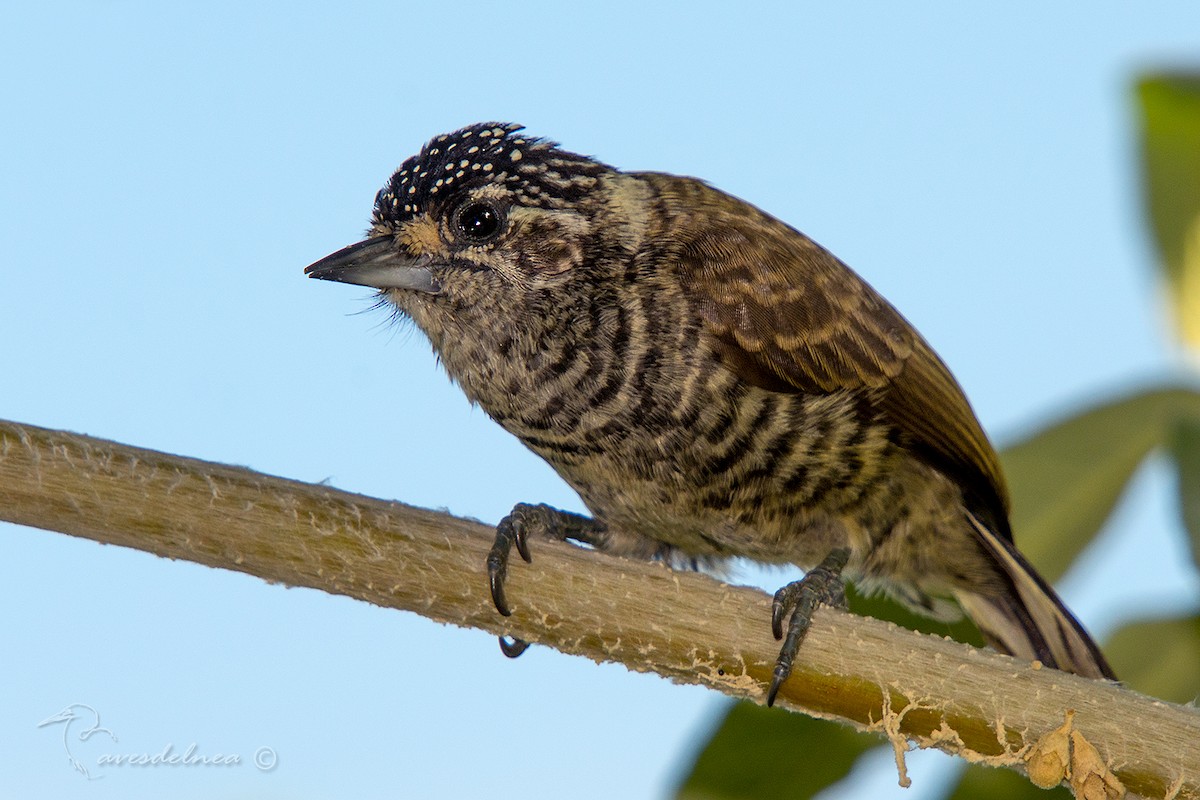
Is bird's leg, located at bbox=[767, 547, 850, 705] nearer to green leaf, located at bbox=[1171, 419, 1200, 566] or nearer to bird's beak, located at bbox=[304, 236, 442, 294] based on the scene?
green leaf, located at bbox=[1171, 419, 1200, 566]

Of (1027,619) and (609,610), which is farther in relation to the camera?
(1027,619)

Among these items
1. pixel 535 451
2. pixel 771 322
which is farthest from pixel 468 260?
pixel 771 322

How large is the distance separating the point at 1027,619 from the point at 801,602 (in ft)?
3.36

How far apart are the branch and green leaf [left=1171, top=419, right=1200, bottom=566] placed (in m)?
0.27

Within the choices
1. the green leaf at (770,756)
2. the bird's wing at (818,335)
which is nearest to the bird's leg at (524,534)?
the green leaf at (770,756)

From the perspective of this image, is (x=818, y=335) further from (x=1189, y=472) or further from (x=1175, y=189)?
(x=1189, y=472)

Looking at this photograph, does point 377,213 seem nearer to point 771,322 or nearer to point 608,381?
point 608,381

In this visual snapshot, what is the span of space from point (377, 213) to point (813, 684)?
147 centimetres

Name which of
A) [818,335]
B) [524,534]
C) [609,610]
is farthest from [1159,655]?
[524,534]

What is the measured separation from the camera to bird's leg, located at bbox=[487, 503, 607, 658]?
2.01 meters

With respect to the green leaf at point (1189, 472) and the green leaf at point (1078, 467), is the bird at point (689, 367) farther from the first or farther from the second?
the green leaf at point (1189, 472)

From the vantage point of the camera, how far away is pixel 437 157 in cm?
283

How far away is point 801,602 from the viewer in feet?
7.54

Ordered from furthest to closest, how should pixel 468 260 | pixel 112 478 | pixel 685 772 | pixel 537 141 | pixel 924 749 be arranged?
pixel 537 141, pixel 468 260, pixel 685 772, pixel 924 749, pixel 112 478
